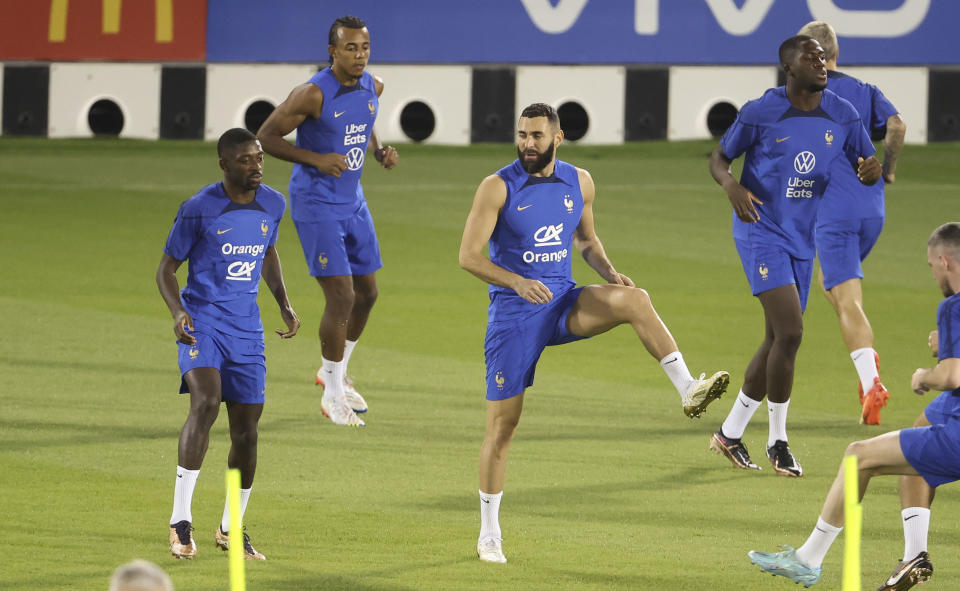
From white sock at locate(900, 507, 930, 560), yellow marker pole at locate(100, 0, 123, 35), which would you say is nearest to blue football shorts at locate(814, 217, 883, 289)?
white sock at locate(900, 507, 930, 560)

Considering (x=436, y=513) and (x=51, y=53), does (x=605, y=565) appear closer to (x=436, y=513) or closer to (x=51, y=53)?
(x=436, y=513)

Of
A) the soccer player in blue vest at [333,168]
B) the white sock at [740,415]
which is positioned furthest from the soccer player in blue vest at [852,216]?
the soccer player in blue vest at [333,168]

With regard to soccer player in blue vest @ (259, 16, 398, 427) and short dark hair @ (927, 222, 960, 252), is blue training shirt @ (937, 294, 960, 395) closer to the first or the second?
short dark hair @ (927, 222, 960, 252)

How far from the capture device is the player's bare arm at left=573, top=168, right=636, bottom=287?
7270mm

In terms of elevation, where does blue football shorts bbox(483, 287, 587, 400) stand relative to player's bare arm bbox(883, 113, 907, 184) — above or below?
below

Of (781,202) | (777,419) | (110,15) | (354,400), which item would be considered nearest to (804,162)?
(781,202)

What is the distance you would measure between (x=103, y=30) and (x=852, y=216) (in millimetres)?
12562

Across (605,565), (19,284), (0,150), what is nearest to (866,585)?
(605,565)

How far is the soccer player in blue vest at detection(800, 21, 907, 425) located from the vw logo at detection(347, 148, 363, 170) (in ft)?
9.14

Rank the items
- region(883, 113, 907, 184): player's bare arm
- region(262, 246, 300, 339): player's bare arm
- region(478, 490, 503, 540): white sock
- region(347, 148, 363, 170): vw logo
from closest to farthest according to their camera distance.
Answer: region(478, 490, 503, 540): white sock < region(262, 246, 300, 339): player's bare arm < region(883, 113, 907, 184): player's bare arm < region(347, 148, 363, 170): vw logo

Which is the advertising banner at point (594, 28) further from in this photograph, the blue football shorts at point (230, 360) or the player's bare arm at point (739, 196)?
the blue football shorts at point (230, 360)

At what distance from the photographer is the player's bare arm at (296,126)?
9695 mm

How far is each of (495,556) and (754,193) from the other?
2.96 meters

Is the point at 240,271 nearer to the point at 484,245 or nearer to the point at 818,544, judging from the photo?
the point at 484,245
